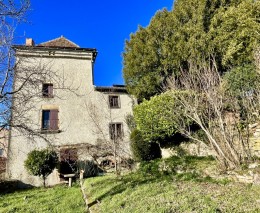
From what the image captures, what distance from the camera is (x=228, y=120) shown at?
920cm

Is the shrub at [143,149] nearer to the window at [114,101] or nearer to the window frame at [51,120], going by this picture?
the window at [114,101]

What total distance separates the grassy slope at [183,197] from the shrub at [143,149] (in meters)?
5.90

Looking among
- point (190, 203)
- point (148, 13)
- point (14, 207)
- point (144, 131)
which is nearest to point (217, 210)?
point (190, 203)

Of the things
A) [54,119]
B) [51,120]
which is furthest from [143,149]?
[51,120]

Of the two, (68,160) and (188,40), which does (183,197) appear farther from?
(188,40)

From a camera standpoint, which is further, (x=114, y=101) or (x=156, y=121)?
(x=114, y=101)

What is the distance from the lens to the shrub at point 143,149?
47.5 ft

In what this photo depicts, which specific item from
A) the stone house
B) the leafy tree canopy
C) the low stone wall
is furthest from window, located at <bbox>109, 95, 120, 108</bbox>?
the low stone wall

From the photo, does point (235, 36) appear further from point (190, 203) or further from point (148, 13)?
point (190, 203)

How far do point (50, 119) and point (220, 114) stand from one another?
41.3ft

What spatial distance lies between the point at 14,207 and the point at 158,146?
965 centimetres

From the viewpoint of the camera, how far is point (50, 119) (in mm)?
16141

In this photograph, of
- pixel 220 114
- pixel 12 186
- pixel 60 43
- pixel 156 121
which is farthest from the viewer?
pixel 60 43

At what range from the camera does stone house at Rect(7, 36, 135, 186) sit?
1467 cm
